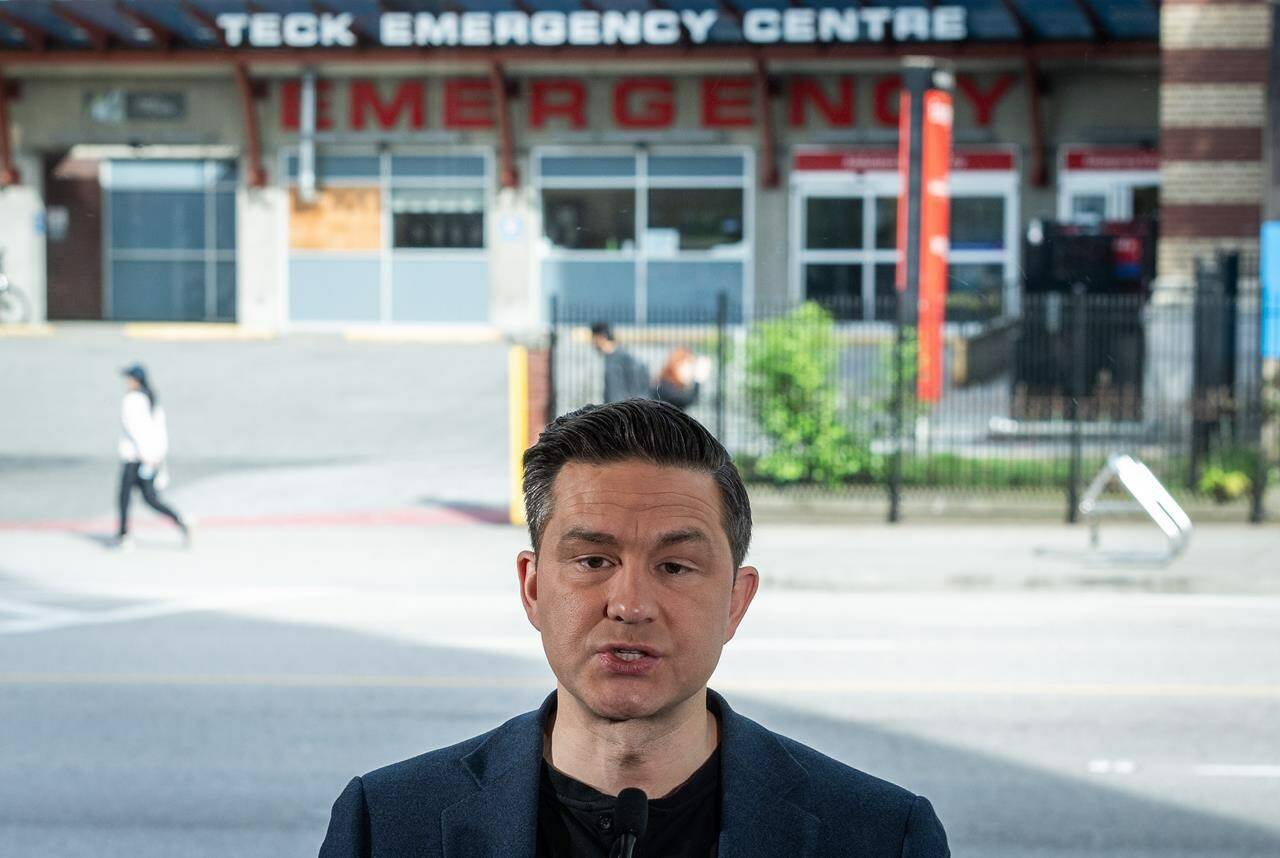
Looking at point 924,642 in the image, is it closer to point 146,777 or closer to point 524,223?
point 146,777

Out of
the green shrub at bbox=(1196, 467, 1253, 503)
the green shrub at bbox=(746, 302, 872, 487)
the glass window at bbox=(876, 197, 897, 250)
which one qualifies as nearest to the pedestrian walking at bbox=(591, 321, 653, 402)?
the green shrub at bbox=(746, 302, 872, 487)

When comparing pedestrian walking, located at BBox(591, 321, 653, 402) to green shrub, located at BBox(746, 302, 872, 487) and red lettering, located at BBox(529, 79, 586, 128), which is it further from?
red lettering, located at BBox(529, 79, 586, 128)

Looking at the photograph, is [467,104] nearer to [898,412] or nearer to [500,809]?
[898,412]

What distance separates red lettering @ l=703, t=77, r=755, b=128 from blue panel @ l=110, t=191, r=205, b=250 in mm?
10203

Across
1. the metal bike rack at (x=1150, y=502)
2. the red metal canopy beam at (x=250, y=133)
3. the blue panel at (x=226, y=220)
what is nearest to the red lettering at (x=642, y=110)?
the red metal canopy beam at (x=250, y=133)

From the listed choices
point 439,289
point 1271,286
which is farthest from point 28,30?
point 1271,286

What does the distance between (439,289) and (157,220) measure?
242 inches

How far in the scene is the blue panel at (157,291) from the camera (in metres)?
36.3

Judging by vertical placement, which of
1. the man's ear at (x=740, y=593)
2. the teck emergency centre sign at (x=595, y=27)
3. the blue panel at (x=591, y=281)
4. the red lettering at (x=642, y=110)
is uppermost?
the teck emergency centre sign at (x=595, y=27)

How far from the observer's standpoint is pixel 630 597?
80.4 inches

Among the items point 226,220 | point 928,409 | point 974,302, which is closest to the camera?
point 928,409

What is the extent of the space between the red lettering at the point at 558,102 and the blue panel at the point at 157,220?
7010 mm

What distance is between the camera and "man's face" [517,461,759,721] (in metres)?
2.05

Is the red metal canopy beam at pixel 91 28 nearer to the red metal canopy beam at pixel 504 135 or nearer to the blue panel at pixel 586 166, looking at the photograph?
the red metal canopy beam at pixel 504 135
